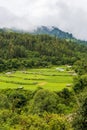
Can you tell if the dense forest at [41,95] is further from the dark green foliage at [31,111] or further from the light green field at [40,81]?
the light green field at [40,81]

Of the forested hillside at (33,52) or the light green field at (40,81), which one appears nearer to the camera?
the light green field at (40,81)

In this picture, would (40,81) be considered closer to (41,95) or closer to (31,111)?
(41,95)

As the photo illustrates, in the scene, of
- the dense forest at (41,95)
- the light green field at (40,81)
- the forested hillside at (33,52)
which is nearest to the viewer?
the dense forest at (41,95)

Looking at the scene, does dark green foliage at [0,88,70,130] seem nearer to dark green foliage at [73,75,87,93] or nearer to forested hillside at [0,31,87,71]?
dark green foliage at [73,75,87,93]

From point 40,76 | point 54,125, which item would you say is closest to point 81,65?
point 40,76

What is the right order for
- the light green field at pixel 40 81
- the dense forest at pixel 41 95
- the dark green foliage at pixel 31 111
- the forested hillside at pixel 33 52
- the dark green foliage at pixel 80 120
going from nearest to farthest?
the dark green foliage at pixel 31 111 < the dense forest at pixel 41 95 < the dark green foliage at pixel 80 120 < the light green field at pixel 40 81 < the forested hillside at pixel 33 52

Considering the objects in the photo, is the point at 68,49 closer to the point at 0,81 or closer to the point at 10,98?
the point at 0,81

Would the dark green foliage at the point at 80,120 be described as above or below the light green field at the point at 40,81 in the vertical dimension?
above

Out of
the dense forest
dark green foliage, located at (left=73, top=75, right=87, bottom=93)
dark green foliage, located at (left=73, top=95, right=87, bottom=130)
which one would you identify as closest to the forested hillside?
the dense forest

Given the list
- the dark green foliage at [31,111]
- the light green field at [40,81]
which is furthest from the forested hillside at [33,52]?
the dark green foliage at [31,111]
